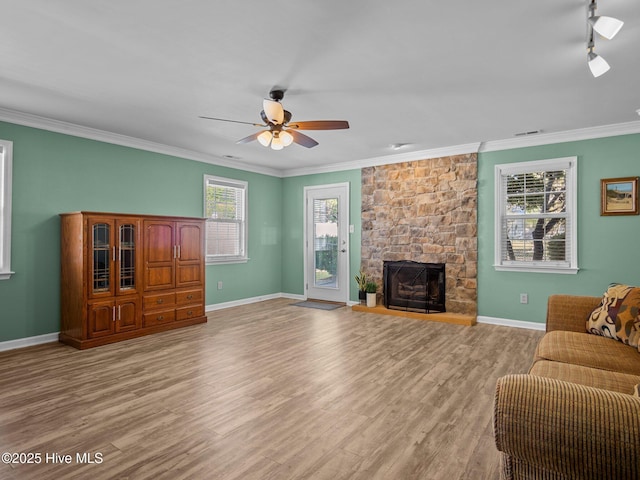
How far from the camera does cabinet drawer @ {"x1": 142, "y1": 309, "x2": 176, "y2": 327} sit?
15.2ft

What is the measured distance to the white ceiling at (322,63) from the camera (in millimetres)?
2229

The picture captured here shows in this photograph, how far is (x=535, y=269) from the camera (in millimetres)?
4922

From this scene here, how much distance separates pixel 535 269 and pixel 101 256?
5410 millimetres

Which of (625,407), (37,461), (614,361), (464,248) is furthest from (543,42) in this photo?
(37,461)

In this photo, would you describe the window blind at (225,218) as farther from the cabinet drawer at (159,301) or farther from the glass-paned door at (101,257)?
the glass-paned door at (101,257)

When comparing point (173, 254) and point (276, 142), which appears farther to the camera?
point (173, 254)

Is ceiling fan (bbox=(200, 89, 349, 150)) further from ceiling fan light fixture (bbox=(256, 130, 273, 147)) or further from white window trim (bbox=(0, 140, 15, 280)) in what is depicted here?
white window trim (bbox=(0, 140, 15, 280))

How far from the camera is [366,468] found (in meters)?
1.95

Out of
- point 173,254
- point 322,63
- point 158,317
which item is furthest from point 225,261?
point 322,63

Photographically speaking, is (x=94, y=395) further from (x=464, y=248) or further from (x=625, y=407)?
(x=464, y=248)

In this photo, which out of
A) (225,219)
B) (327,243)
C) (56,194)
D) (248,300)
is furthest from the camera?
(327,243)

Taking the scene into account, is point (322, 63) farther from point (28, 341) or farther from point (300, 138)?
point (28, 341)

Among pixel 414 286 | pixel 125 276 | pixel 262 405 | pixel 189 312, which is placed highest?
pixel 125 276

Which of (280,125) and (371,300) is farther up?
(280,125)
